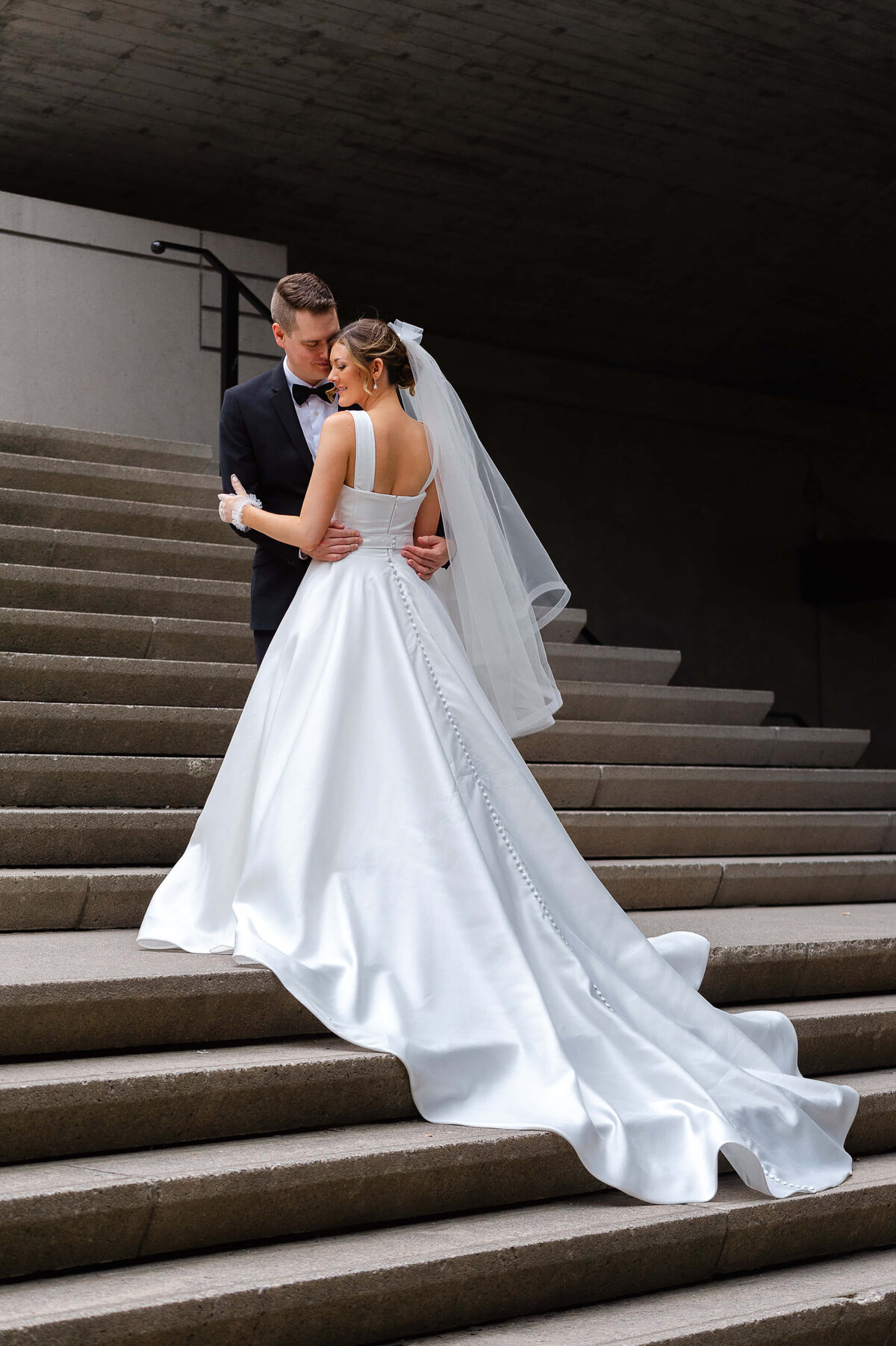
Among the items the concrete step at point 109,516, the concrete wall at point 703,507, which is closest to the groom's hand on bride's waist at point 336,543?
the concrete step at point 109,516

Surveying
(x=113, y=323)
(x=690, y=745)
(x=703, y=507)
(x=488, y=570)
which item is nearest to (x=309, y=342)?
(x=488, y=570)

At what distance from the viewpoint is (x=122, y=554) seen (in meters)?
5.46

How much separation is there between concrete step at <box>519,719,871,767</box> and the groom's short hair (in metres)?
2.17

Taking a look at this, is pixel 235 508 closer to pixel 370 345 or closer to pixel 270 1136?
pixel 370 345

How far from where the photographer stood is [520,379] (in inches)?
462

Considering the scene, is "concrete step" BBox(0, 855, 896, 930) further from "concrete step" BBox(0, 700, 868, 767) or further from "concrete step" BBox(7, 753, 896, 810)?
"concrete step" BBox(0, 700, 868, 767)

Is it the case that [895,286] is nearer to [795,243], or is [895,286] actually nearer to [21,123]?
[795,243]

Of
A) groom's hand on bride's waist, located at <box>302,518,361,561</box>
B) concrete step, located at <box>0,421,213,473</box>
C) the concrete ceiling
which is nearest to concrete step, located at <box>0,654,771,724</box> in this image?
concrete step, located at <box>0,421,213,473</box>

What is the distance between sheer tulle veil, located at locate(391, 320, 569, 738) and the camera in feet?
10.9

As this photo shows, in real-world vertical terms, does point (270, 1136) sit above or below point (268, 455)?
below

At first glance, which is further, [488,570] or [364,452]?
[488,570]

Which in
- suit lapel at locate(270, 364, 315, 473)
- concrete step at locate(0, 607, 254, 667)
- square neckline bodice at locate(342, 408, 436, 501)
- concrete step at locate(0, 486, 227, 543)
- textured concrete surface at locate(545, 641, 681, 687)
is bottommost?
textured concrete surface at locate(545, 641, 681, 687)

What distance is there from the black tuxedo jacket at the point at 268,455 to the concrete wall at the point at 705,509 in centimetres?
780

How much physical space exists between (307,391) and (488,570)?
0.79 m
